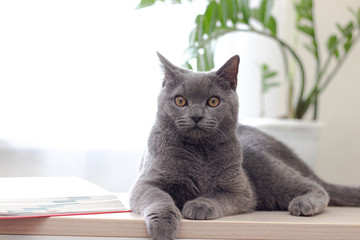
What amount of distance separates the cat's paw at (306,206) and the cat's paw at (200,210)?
214 millimetres

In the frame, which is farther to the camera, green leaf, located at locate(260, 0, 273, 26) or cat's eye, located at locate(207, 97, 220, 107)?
green leaf, located at locate(260, 0, 273, 26)

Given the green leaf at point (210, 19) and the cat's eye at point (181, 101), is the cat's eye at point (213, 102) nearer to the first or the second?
the cat's eye at point (181, 101)

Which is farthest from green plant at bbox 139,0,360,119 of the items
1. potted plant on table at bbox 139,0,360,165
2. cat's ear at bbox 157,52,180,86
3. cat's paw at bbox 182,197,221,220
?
cat's paw at bbox 182,197,221,220

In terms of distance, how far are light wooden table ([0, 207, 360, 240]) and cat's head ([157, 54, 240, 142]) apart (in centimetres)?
20

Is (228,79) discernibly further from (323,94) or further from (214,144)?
(323,94)

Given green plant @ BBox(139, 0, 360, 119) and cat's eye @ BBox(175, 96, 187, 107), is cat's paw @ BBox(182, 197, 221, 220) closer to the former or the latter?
cat's eye @ BBox(175, 96, 187, 107)

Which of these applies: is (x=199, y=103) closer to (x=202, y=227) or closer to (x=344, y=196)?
(x=202, y=227)

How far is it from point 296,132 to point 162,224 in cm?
108

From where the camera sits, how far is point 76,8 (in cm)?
184

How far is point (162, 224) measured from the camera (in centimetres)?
86

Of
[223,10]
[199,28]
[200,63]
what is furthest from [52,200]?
[223,10]

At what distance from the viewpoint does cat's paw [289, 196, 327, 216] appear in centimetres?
105

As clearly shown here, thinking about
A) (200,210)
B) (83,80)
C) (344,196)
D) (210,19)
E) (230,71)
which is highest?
(210,19)

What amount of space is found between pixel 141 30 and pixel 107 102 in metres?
0.32
